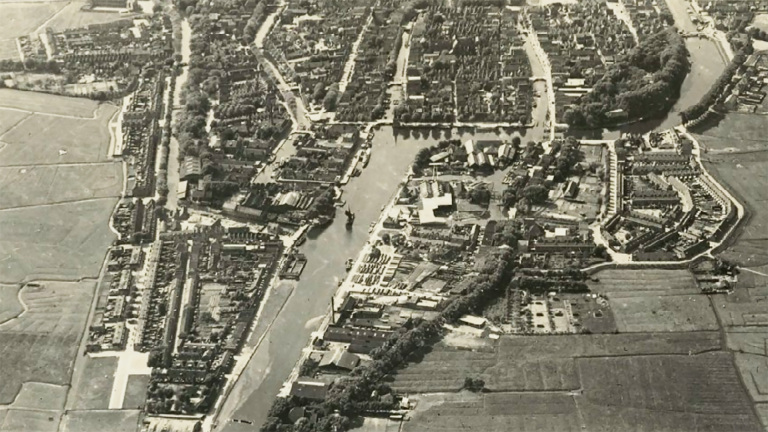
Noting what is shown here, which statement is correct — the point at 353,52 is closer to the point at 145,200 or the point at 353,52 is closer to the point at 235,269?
the point at 145,200

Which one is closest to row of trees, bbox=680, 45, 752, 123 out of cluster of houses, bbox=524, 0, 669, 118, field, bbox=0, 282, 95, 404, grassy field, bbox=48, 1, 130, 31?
cluster of houses, bbox=524, 0, 669, 118

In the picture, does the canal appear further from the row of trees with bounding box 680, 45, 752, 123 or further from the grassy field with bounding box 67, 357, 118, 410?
the row of trees with bounding box 680, 45, 752, 123

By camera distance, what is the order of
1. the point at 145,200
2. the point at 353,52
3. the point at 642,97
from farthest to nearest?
the point at 353,52 < the point at 642,97 < the point at 145,200

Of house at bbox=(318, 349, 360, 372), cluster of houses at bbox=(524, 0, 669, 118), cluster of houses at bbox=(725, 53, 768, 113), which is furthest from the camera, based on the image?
cluster of houses at bbox=(524, 0, 669, 118)

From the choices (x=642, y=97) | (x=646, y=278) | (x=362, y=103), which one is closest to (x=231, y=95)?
(x=362, y=103)

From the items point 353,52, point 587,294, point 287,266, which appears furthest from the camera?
point 353,52

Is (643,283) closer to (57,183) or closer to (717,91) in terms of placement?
(717,91)
